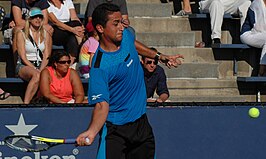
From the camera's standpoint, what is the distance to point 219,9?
10.5 metres

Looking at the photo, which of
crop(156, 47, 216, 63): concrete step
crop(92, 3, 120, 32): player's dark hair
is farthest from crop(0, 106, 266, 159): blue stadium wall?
crop(156, 47, 216, 63): concrete step

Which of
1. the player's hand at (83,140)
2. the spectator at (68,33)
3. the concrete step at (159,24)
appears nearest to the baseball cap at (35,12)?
the spectator at (68,33)

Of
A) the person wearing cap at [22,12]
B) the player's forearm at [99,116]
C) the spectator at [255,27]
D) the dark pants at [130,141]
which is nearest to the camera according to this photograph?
the player's forearm at [99,116]

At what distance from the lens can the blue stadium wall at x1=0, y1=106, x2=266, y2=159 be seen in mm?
7441

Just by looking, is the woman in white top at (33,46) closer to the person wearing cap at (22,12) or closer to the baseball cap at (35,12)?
the baseball cap at (35,12)

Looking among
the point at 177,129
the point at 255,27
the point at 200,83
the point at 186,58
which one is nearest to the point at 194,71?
the point at 200,83

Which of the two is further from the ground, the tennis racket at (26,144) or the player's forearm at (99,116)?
the player's forearm at (99,116)

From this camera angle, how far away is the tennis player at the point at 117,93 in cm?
558

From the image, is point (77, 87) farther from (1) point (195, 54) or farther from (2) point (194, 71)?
(1) point (195, 54)

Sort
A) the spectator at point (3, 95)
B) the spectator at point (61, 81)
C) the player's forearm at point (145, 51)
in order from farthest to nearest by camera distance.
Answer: the spectator at point (3, 95) → the spectator at point (61, 81) → the player's forearm at point (145, 51)

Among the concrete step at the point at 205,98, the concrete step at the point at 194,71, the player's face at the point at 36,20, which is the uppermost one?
the player's face at the point at 36,20

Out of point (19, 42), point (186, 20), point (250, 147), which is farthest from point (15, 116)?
point (186, 20)

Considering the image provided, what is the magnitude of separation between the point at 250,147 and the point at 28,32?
Answer: 10.6ft

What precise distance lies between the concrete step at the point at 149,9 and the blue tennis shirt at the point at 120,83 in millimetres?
4964
